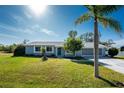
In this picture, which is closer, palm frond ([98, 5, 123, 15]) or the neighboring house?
palm frond ([98, 5, 123, 15])

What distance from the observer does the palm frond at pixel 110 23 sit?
27.7ft

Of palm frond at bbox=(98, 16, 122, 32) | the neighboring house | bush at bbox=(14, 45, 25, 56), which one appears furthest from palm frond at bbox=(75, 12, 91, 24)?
bush at bbox=(14, 45, 25, 56)

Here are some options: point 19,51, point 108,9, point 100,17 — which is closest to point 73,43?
point 19,51

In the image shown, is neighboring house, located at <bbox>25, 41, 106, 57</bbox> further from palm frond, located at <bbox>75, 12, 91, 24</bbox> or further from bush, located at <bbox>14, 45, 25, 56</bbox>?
palm frond, located at <bbox>75, 12, 91, 24</bbox>

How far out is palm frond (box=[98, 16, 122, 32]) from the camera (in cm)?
843

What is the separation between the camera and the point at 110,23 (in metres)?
8.55

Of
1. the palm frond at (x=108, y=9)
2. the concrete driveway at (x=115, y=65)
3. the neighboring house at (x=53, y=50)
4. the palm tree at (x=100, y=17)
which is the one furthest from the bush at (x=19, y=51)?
the palm frond at (x=108, y=9)

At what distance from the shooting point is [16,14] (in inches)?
467

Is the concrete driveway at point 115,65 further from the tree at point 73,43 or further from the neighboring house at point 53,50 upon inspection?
the neighboring house at point 53,50

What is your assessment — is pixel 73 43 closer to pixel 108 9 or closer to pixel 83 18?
pixel 83 18

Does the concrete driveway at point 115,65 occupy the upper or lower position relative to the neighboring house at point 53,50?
lower
